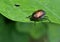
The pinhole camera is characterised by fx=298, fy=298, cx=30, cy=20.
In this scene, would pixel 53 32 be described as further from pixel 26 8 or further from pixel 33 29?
pixel 26 8

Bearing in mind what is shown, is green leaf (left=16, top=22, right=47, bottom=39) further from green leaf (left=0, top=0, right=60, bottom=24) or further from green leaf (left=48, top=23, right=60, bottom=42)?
green leaf (left=0, top=0, right=60, bottom=24)

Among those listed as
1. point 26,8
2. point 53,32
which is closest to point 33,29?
point 53,32

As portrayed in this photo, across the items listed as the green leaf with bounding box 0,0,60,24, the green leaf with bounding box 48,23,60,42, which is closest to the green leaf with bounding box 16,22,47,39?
the green leaf with bounding box 48,23,60,42

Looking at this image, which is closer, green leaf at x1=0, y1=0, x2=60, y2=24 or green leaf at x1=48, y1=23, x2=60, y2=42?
green leaf at x1=0, y1=0, x2=60, y2=24

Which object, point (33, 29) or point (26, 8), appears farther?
point (33, 29)

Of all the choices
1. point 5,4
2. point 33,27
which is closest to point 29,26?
point 33,27

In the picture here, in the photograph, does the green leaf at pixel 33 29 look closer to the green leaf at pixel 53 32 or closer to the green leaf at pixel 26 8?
the green leaf at pixel 53 32

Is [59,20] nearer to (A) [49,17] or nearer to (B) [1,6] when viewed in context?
(A) [49,17]

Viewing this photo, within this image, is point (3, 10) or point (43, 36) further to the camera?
point (43, 36)

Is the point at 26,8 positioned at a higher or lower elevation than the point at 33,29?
higher
